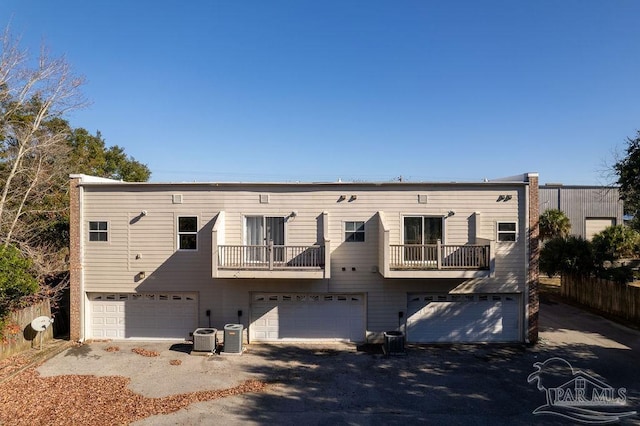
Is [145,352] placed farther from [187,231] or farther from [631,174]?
[631,174]

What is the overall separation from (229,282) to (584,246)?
18.0 meters

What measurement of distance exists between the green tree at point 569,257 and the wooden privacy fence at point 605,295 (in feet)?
2.11

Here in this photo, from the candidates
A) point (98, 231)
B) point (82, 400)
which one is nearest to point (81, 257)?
point (98, 231)

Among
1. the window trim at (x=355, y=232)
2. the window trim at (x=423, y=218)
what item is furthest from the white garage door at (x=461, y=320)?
the window trim at (x=355, y=232)

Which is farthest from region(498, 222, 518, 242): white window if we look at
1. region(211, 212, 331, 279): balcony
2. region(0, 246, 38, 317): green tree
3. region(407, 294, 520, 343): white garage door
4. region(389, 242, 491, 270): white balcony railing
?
region(0, 246, 38, 317): green tree

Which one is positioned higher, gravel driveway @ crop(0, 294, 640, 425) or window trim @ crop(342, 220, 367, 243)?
window trim @ crop(342, 220, 367, 243)

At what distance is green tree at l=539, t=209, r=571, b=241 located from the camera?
1035 inches

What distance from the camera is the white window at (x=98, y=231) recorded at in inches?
532

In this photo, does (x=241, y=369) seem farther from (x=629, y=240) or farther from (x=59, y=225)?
(x=629, y=240)

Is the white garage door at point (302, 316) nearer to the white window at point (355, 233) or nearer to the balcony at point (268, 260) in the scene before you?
the balcony at point (268, 260)

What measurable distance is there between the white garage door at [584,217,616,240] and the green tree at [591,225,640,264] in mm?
6533

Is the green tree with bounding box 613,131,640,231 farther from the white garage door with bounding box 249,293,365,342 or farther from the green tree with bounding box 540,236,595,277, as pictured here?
the white garage door with bounding box 249,293,365,342

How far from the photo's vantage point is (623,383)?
32.2 ft

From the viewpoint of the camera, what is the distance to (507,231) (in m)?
13.3
